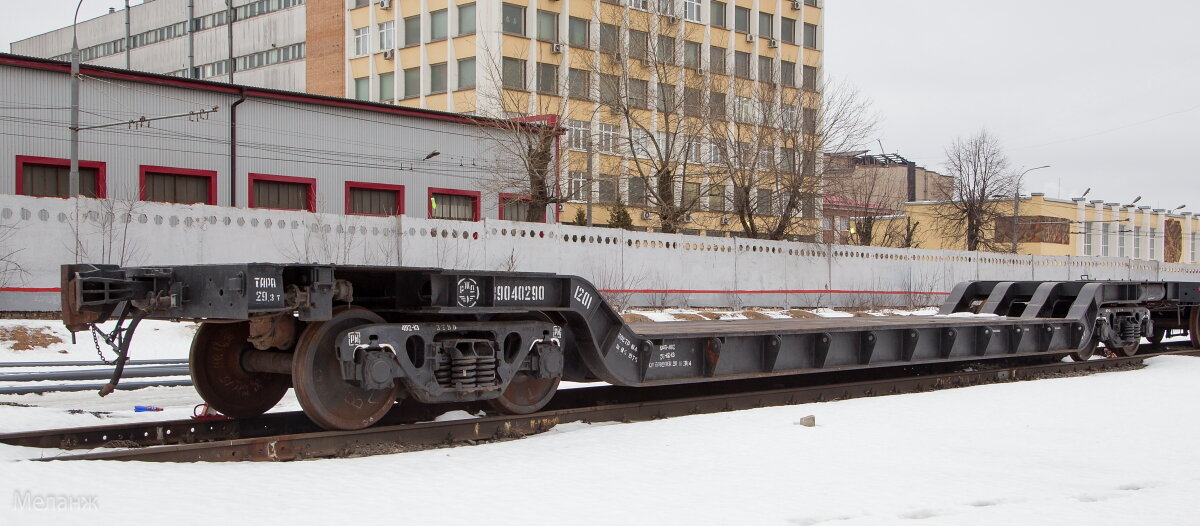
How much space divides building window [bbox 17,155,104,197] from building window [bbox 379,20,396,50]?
27828 millimetres

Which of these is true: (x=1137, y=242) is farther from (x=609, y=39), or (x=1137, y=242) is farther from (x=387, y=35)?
(x=387, y=35)

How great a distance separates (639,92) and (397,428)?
118 feet

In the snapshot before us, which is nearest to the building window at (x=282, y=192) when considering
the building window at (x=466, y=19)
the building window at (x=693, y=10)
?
the building window at (x=466, y=19)

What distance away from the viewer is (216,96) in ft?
102

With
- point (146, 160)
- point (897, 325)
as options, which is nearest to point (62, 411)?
point (897, 325)

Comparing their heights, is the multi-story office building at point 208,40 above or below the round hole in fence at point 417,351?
above

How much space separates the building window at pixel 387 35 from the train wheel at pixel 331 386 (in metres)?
49.5

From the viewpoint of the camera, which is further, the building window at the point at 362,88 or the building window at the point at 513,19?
the building window at the point at 362,88

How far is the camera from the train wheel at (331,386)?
7.62 m

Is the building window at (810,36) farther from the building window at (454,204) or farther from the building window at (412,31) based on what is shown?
the building window at (454,204)

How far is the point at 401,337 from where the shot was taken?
7816mm

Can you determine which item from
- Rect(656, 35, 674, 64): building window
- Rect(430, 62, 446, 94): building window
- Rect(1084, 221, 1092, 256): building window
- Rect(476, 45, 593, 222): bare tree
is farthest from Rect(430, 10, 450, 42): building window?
Rect(1084, 221, 1092, 256): building window

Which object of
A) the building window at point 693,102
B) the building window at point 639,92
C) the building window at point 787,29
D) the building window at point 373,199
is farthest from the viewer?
the building window at point 787,29

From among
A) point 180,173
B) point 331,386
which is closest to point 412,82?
point 180,173
